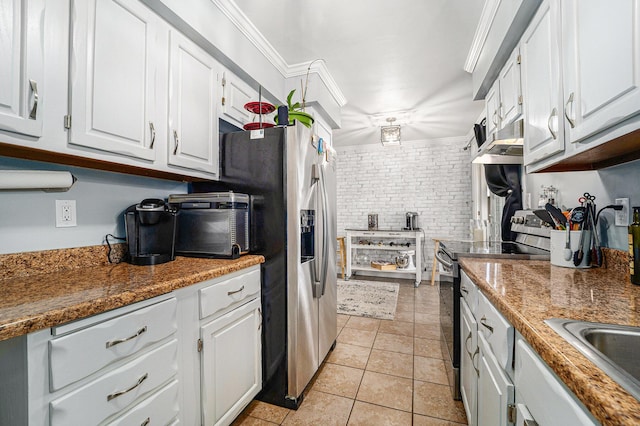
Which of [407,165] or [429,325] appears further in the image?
[407,165]

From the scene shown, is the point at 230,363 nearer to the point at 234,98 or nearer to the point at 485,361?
the point at 485,361

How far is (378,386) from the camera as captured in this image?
195 cm

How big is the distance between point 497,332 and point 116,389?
1267 mm

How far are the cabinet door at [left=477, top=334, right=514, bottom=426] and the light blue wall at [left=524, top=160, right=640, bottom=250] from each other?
2.82 ft

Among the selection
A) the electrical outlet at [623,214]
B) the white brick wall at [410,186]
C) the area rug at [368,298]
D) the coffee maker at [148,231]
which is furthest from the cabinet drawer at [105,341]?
the white brick wall at [410,186]

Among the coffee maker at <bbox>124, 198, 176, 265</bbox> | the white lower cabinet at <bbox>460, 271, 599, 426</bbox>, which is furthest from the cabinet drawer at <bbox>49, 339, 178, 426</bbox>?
the white lower cabinet at <bbox>460, 271, 599, 426</bbox>

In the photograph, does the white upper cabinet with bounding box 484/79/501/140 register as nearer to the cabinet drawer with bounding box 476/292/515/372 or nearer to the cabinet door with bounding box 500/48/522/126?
the cabinet door with bounding box 500/48/522/126

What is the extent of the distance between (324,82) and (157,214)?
7.03 feet

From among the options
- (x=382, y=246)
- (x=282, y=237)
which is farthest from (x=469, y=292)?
(x=382, y=246)

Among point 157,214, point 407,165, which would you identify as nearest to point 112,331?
point 157,214

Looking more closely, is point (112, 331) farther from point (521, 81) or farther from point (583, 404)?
point (521, 81)

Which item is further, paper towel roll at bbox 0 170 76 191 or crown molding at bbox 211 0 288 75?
crown molding at bbox 211 0 288 75

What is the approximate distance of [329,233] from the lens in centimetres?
221

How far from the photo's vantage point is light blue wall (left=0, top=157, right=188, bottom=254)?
47.4 inches
